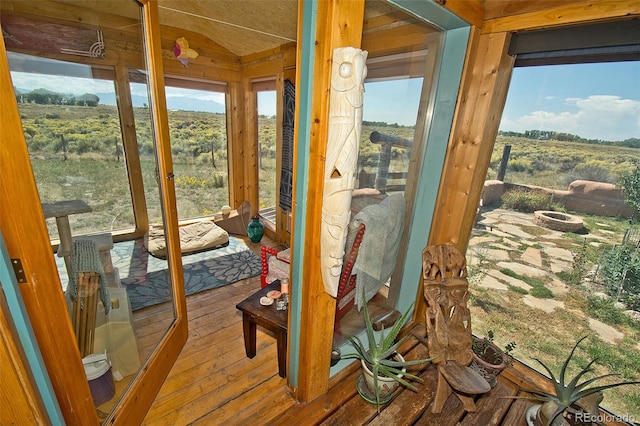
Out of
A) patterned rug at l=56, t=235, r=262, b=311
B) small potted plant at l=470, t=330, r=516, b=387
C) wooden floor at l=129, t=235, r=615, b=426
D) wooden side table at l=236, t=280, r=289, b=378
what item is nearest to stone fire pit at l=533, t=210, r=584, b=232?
small potted plant at l=470, t=330, r=516, b=387

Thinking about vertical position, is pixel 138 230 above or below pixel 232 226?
above

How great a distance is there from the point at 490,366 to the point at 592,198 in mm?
1070

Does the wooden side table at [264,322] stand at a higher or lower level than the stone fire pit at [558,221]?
lower

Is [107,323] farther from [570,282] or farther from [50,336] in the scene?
[570,282]

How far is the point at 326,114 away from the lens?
1.03 metres

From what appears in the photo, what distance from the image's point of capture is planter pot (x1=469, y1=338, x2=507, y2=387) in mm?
1629

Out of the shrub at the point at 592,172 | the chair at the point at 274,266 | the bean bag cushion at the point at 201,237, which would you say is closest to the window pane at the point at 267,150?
the bean bag cushion at the point at 201,237

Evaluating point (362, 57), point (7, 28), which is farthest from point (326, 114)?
point (7, 28)

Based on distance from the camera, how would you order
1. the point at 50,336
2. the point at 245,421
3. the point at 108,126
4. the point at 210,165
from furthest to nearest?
the point at 210,165 → the point at 245,421 → the point at 108,126 → the point at 50,336

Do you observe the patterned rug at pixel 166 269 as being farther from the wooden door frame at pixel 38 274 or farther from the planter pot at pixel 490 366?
the planter pot at pixel 490 366

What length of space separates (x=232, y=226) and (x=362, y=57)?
3332 millimetres

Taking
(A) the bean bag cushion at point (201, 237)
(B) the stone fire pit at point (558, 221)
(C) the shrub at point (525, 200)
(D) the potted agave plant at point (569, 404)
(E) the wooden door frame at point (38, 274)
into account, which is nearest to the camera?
(E) the wooden door frame at point (38, 274)
